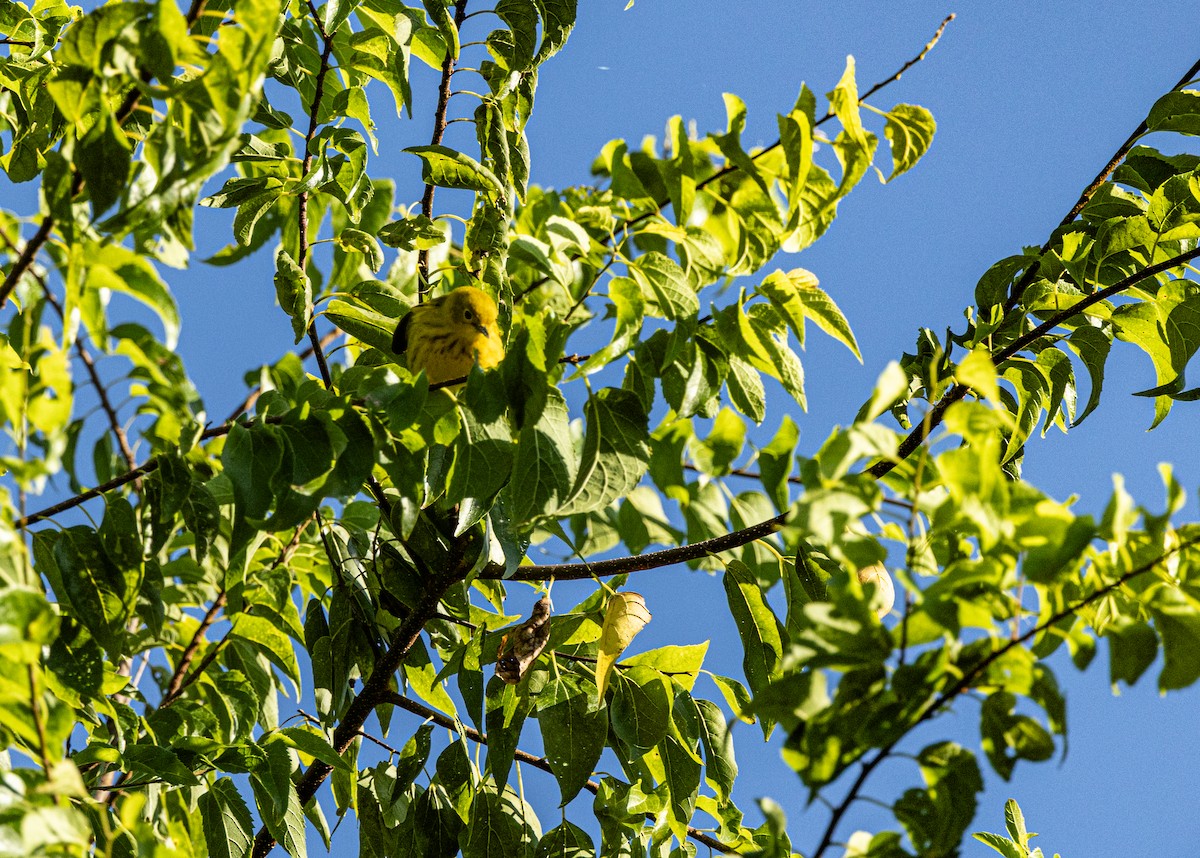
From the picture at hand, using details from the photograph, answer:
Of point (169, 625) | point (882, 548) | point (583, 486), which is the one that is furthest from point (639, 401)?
point (169, 625)

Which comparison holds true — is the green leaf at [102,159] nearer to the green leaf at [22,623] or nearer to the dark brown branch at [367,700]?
the green leaf at [22,623]

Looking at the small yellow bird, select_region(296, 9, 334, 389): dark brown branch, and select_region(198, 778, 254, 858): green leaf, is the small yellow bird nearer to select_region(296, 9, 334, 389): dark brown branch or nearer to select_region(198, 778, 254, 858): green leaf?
select_region(296, 9, 334, 389): dark brown branch

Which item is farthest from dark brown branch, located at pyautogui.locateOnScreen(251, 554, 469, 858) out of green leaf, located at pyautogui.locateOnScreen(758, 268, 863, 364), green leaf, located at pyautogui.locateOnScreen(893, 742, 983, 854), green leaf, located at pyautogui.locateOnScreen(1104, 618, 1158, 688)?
green leaf, located at pyautogui.locateOnScreen(1104, 618, 1158, 688)

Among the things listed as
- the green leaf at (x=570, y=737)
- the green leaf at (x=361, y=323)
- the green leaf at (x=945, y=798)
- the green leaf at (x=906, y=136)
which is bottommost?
the green leaf at (x=945, y=798)

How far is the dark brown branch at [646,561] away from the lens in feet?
5.80

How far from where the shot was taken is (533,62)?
2346mm

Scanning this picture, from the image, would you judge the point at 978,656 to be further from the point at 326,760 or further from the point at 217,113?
the point at 326,760

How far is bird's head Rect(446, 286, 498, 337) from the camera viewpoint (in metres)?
2.26

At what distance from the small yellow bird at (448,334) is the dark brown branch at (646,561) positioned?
0.52 metres

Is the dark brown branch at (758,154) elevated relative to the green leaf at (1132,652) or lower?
elevated

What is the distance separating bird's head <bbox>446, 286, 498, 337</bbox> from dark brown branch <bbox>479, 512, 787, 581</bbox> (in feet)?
1.87

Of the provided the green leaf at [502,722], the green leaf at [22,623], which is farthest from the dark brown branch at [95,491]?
the green leaf at [502,722]

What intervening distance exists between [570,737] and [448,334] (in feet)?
3.15

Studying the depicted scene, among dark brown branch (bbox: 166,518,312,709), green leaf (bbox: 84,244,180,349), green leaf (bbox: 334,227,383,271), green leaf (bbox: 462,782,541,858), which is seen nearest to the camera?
green leaf (bbox: 84,244,180,349)
